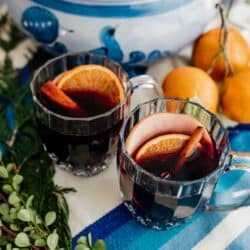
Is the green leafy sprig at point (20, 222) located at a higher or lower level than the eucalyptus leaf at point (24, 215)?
lower

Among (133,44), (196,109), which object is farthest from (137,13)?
(196,109)

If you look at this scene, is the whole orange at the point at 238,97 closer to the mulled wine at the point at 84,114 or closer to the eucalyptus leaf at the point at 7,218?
the mulled wine at the point at 84,114

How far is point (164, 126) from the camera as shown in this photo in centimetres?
58

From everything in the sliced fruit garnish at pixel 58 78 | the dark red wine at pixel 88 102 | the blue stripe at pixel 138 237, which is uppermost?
the sliced fruit garnish at pixel 58 78

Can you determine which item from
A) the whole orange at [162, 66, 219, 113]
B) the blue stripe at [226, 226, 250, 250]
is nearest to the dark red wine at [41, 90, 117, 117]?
the whole orange at [162, 66, 219, 113]

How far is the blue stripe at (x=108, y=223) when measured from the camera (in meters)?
0.57

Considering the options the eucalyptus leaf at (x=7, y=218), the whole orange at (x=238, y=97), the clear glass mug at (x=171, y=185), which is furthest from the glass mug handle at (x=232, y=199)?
the eucalyptus leaf at (x=7, y=218)

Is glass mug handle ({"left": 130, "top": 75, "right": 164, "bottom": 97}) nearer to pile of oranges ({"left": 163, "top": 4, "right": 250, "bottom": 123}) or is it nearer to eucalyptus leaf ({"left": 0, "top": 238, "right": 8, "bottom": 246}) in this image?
pile of oranges ({"left": 163, "top": 4, "right": 250, "bottom": 123})

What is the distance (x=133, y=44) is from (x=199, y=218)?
0.78 feet

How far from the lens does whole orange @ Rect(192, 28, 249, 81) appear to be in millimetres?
726

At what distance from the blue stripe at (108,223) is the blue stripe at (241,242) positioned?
118 millimetres

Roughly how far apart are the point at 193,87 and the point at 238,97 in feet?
0.20

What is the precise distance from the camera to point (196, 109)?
58 cm

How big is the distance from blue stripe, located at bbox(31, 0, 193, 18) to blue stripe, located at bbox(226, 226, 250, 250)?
288 mm
